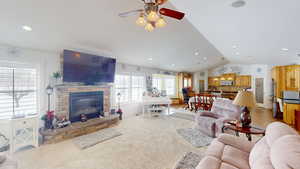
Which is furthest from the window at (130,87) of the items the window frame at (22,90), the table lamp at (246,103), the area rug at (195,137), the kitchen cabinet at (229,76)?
the kitchen cabinet at (229,76)

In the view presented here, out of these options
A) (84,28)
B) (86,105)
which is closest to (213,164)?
(84,28)

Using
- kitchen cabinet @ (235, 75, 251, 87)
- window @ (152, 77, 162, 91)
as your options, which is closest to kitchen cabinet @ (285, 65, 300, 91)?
kitchen cabinet @ (235, 75, 251, 87)

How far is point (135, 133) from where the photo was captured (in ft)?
11.8

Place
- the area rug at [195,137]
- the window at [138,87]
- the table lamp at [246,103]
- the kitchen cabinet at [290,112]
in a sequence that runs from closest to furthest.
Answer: the table lamp at [246,103] < the area rug at [195,137] < the kitchen cabinet at [290,112] < the window at [138,87]

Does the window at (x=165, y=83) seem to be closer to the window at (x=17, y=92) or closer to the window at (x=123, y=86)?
the window at (x=123, y=86)

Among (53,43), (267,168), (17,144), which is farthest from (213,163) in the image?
(53,43)

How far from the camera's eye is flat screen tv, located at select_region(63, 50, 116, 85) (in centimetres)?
335

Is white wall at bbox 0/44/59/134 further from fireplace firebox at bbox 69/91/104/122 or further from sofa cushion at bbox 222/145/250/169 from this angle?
sofa cushion at bbox 222/145/250/169

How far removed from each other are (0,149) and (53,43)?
8.35 ft

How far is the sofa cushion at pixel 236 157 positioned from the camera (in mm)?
1458

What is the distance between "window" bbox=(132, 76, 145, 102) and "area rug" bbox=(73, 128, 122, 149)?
247cm

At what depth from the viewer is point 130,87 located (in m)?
5.80

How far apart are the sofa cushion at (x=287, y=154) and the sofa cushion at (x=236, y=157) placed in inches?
20.5

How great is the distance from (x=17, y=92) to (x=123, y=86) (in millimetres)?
3235
